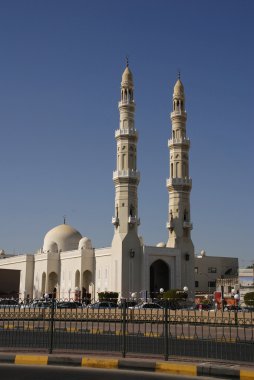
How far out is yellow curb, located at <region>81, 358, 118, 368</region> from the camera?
10.5 m

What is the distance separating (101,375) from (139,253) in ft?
141

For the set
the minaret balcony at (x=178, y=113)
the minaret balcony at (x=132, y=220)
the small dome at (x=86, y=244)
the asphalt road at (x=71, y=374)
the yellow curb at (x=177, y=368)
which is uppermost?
the minaret balcony at (x=178, y=113)

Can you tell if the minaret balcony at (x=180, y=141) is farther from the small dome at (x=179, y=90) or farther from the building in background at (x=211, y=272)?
the building in background at (x=211, y=272)

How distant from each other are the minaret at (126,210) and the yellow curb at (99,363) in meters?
39.9

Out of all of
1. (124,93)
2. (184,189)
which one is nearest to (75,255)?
(184,189)

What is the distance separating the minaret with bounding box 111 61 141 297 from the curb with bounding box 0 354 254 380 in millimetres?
39616

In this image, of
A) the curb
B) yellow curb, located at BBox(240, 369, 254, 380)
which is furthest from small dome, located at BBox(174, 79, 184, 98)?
yellow curb, located at BBox(240, 369, 254, 380)

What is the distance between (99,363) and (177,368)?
1.65 m

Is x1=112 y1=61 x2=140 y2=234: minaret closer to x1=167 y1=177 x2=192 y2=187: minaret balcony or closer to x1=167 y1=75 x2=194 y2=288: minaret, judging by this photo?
x1=167 y1=177 x2=192 y2=187: minaret balcony

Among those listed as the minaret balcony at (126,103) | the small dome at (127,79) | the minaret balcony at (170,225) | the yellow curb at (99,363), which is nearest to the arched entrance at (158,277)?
the minaret balcony at (170,225)

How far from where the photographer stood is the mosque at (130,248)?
2029 inches

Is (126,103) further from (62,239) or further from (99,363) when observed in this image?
(99,363)

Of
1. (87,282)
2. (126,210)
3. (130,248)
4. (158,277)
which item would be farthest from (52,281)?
(126,210)

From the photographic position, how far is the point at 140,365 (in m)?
10.4
